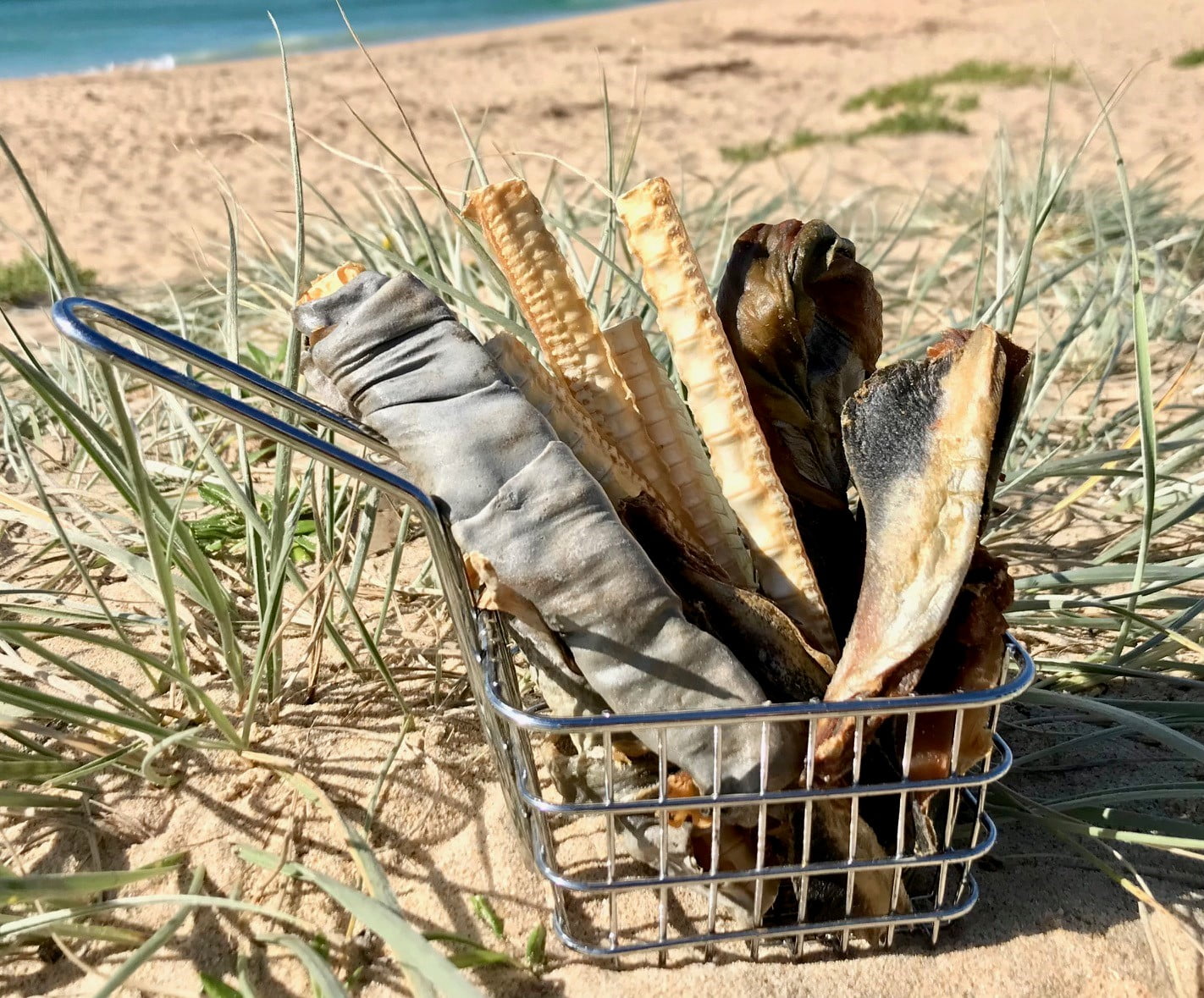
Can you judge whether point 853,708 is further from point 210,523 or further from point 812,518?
point 210,523

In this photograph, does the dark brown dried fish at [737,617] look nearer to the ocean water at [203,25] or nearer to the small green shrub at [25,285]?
the small green shrub at [25,285]

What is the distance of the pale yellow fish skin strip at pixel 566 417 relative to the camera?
2.44 ft

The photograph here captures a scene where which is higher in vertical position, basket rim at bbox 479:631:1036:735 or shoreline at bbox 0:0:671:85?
shoreline at bbox 0:0:671:85

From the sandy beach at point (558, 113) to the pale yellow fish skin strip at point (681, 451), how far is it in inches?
51.8

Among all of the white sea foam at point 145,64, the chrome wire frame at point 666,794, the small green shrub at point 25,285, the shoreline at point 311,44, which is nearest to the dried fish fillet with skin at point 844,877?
the chrome wire frame at point 666,794

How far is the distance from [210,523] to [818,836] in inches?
37.5

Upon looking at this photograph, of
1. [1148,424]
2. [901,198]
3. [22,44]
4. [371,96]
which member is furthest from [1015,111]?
[22,44]

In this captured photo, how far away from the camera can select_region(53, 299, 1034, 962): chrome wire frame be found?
62cm

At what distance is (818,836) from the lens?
727 millimetres

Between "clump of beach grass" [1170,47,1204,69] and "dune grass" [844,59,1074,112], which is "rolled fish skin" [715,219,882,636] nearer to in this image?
"dune grass" [844,59,1074,112]

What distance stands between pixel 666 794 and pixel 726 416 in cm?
30

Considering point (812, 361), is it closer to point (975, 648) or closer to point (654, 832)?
point (975, 648)

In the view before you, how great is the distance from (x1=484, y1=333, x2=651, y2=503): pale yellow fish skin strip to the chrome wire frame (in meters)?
0.12

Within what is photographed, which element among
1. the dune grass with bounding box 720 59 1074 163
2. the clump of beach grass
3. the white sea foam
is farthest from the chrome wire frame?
the white sea foam
